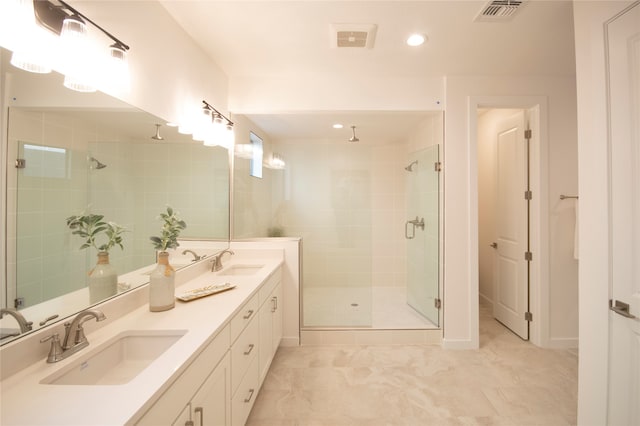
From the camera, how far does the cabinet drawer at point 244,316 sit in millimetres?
1430

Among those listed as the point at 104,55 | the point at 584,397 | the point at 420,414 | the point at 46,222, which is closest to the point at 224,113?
the point at 104,55

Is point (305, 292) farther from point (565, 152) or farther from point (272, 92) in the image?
point (565, 152)

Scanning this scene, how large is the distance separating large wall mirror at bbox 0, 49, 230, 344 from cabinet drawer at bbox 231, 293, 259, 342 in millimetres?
597

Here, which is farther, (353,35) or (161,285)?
(353,35)

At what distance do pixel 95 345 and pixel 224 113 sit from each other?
217 centimetres

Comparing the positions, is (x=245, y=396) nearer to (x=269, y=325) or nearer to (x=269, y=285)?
(x=269, y=325)

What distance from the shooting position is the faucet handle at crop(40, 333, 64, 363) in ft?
3.15

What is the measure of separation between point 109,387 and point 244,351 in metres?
0.84

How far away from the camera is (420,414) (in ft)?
5.96

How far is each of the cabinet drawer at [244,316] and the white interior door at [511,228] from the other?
108 inches

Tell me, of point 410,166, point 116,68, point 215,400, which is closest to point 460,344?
point 410,166

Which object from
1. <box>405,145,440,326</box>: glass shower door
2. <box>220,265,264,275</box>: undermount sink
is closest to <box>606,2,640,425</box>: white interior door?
<box>405,145,440,326</box>: glass shower door

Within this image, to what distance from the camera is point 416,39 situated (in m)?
2.05

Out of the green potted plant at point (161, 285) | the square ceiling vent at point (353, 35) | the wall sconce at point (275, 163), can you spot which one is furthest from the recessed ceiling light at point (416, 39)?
the green potted plant at point (161, 285)
